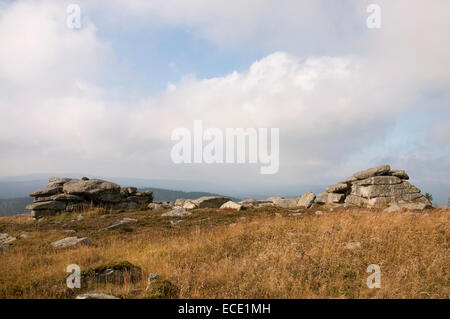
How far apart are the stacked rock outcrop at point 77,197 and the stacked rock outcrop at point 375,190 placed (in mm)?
21582

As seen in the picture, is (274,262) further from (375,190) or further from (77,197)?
(77,197)

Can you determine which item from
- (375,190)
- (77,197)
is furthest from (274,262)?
(77,197)

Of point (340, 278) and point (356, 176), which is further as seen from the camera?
point (356, 176)

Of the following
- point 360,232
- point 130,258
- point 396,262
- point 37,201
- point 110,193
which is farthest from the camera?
point 110,193

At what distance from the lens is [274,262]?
759cm

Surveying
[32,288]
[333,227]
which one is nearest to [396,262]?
[333,227]

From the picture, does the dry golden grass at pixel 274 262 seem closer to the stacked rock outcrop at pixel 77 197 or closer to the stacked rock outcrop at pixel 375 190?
the stacked rock outcrop at pixel 375 190

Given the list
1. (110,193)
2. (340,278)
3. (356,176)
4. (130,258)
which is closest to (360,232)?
(340,278)

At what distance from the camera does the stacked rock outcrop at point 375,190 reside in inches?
910
